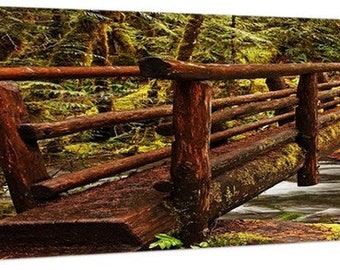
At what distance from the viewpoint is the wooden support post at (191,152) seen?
7.74 feet

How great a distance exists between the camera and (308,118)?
3812 mm

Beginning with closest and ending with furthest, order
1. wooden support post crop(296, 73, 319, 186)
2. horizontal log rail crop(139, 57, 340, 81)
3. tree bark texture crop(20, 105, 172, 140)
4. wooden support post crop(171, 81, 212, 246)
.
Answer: horizontal log rail crop(139, 57, 340, 81) < wooden support post crop(171, 81, 212, 246) < tree bark texture crop(20, 105, 172, 140) < wooden support post crop(296, 73, 319, 186)

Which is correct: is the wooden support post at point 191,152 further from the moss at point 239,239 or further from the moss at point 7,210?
the moss at point 7,210

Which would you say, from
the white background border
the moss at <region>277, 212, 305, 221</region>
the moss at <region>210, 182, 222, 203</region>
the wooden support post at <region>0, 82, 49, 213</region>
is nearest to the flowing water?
the moss at <region>277, 212, 305, 221</region>

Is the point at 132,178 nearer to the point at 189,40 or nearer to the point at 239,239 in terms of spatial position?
the point at 239,239

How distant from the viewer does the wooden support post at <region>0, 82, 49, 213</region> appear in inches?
97.1

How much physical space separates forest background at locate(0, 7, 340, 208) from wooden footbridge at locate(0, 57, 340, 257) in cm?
8

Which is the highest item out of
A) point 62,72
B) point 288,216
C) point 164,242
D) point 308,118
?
point 62,72

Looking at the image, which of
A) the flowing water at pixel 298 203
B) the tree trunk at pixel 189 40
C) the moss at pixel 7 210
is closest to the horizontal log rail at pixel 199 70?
the tree trunk at pixel 189 40

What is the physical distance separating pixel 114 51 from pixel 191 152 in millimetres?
736

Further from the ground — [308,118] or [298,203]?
[308,118]

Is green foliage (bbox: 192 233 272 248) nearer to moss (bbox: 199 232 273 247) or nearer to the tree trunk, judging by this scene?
moss (bbox: 199 232 273 247)

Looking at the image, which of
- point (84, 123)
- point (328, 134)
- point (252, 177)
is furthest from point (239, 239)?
point (328, 134)

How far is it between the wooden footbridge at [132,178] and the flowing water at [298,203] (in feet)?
0.32
